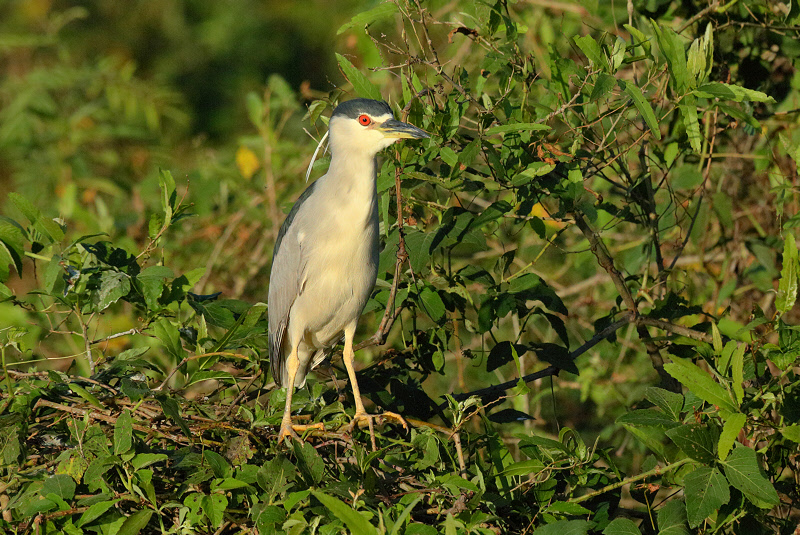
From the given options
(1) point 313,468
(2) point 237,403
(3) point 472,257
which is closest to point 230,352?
(2) point 237,403

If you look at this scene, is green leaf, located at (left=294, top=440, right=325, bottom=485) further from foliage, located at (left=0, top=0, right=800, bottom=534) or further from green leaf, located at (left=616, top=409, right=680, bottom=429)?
green leaf, located at (left=616, top=409, right=680, bottom=429)

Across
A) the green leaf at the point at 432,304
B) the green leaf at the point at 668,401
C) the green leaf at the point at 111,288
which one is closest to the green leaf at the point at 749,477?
the green leaf at the point at 668,401

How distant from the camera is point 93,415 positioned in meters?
2.34

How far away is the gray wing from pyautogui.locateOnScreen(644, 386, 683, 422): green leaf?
1.45m

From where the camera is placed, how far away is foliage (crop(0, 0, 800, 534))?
6.64 feet

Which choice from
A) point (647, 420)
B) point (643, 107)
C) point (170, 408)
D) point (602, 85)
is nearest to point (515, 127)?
point (602, 85)

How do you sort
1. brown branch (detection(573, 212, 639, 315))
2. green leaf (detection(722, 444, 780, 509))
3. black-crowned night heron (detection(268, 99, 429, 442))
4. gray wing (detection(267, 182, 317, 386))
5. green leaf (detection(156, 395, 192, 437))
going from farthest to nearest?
gray wing (detection(267, 182, 317, 386)) < black-crowned night heron (detection(268, 99, 429, 442)) < brown branch (detection(573, 212, 639, 315)) < green leaf (detection(156, 395, 192, 437)) < green leaf (detection(722, 444, 780, 509))

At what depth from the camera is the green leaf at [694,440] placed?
1.96 meters

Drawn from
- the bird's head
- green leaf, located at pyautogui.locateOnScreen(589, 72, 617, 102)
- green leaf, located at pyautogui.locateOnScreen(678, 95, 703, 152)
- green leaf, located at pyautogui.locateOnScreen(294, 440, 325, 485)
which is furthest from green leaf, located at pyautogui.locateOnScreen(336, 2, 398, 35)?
green leaf, located at pyautogui.locateOnScreen(294, 440, 325, 485)

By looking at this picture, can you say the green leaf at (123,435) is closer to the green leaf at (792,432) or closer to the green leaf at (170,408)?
the green leaf at (170,408)

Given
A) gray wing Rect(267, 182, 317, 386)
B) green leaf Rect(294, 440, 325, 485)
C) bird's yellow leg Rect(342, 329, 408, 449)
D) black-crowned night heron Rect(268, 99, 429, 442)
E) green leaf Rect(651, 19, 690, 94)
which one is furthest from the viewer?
gray wing Rect(267, 182, 317, 386)

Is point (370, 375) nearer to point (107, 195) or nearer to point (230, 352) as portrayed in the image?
point (230, 352)

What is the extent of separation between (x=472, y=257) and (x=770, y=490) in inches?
117

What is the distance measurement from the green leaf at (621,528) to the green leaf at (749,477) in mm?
272
